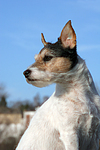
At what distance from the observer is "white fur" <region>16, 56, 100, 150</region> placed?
429cm

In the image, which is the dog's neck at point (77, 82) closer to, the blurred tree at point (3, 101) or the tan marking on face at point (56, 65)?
the tan marking on face at point (56, 65)

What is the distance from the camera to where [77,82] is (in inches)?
178

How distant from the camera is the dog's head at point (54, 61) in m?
4.32

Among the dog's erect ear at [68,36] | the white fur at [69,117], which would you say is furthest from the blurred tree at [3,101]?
the dog's erect ear at [68,36]

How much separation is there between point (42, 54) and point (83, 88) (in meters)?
0.95

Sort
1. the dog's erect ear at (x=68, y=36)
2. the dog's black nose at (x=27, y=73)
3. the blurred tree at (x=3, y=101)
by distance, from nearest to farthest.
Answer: the dog's black nose at (x=27, y=73)
the dog's erect ear at (x=68, y=36)
the blurred tree at (x=3, y=101)

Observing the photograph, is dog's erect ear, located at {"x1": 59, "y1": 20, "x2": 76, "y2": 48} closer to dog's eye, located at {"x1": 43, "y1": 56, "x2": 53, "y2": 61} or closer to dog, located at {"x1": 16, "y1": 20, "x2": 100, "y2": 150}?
A: dog, located at {"x1": 16, "y1": 20, "x2": 100, "y2": 150}

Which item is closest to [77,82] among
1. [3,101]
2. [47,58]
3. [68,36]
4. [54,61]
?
[54,61]

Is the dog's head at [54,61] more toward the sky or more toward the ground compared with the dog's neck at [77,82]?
more toward the sky

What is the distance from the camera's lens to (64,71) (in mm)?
4402

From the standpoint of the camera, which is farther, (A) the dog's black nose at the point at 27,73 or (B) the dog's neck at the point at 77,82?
(B) the dog's neck at the point at 77,82

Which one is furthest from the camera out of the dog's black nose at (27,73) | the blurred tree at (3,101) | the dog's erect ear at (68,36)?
the blurred tree at (3,101)

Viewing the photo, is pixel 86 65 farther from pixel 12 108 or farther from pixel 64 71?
pixel 12 108

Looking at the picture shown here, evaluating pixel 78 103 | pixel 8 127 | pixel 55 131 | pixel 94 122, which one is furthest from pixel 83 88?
pixel 8 127
